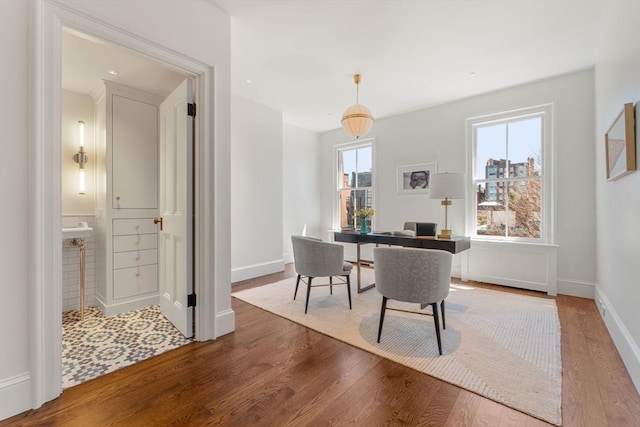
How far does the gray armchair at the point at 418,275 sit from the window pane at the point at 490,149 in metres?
2.65

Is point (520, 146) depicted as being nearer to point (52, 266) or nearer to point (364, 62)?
point (364, 62)

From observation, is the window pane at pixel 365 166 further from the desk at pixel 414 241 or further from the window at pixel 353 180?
the desk at pixel 414 241

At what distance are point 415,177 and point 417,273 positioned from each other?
118 inches

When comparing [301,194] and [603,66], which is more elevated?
[603,66]

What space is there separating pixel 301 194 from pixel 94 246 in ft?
11.5

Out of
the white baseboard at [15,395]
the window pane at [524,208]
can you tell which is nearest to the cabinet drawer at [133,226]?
the white baseboard at [15,395]

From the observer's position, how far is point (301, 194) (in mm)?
5762

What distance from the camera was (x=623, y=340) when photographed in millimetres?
1933

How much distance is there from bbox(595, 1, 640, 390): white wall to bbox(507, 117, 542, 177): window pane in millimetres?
799

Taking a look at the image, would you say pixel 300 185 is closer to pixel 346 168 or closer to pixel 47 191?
pixel 346 168

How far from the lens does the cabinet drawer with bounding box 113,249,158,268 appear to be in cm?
287

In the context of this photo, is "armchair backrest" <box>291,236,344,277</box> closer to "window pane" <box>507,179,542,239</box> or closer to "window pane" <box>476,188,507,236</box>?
"window pane" <box>476,188,507,236</box>

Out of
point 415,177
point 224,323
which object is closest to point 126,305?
point 224,323

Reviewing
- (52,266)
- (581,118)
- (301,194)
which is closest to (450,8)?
(581,118)
